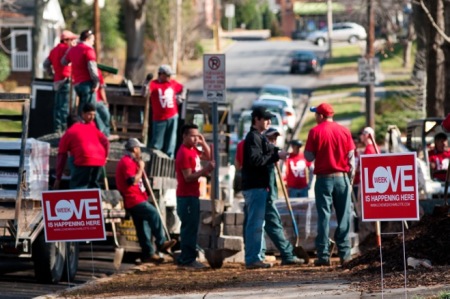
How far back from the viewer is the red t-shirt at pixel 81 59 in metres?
19.4

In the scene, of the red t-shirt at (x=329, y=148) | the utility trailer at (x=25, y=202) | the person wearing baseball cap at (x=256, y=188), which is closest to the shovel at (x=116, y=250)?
the utility trailer at (x=25, y=202)

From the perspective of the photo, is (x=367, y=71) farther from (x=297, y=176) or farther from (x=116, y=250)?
(x=116, y=250)

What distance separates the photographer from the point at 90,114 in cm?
1725

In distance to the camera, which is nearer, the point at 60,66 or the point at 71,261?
the point at 71,261

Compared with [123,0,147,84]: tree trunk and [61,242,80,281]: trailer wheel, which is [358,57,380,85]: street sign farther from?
[61,242,80,281]: trailer wheel

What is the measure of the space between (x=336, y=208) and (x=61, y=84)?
20.3 ft

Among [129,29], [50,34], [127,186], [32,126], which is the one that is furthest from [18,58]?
[127,186]

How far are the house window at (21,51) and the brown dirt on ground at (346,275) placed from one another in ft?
154

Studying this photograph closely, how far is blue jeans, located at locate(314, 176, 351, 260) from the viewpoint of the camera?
16.1 meters

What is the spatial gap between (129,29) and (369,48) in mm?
8188

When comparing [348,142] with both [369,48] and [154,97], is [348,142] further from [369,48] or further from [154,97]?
[369,48]

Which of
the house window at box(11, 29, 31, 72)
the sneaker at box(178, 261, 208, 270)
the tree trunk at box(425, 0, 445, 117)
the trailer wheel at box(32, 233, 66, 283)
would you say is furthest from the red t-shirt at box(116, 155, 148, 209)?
the house window at box(11, 29, 31, 72)

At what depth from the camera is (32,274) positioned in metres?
17.3

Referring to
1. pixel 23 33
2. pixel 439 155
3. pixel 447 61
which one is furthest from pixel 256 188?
pixel 23 33
